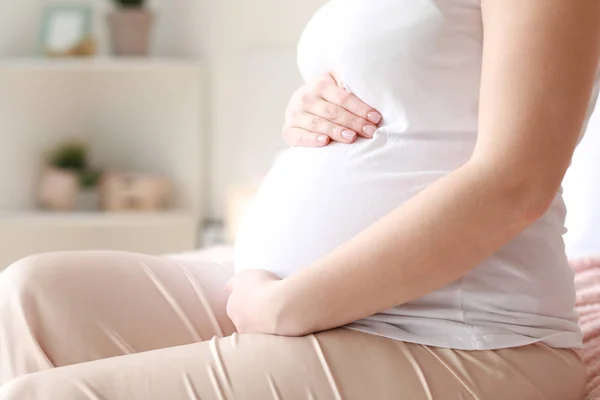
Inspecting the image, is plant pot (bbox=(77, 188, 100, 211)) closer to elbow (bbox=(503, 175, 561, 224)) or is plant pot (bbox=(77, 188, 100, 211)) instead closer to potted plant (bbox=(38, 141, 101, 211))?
potted plant (bbox=(38, 141, 101, 211))

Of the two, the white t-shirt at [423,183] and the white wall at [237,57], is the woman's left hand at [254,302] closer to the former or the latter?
the white t-shirt at [423,183]

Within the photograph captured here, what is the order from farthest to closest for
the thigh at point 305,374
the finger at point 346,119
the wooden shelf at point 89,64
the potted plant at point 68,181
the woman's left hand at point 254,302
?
1. the potted plant at point 68,181
2. the wooden shelf at point 89,64
3. the finger at point 346,119
4. the woman's left hand at point 254,302
5. the thigh at point 305,374

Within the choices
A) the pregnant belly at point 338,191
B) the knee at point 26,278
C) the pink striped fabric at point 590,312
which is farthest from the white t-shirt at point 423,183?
the knee at point 26,278

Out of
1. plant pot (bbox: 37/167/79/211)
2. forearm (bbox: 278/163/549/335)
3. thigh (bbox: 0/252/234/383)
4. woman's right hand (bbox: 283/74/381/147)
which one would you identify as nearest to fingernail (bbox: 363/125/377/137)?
woman's right hand (bbox: 283/74/381/147)

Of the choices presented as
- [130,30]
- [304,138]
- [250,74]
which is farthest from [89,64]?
[304,138]

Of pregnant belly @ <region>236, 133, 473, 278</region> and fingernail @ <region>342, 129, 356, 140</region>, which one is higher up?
fingernail @ <region>342, 129, 356, 140</region>

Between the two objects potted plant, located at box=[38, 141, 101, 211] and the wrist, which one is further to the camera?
potted plant, located at box=[38, 141, 101, 211]

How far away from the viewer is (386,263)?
900mm

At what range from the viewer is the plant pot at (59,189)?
3.15 meters

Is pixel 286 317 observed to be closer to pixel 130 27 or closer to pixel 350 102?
pixel 350 102

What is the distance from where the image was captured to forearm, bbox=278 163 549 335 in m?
0.88

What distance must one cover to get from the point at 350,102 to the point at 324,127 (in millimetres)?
43

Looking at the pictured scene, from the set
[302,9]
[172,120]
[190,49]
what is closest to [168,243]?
[172,120]

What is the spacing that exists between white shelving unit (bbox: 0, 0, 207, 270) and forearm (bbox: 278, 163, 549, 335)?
220 centimetres
